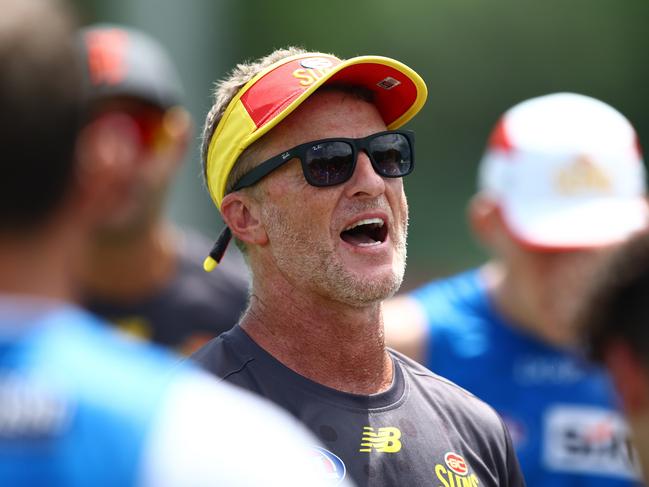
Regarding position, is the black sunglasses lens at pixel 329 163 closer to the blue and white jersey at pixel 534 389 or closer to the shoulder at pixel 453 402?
the shoulder at pixel 453 402

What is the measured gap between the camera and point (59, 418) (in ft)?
5.86

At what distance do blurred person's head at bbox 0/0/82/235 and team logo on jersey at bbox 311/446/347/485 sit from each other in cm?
131

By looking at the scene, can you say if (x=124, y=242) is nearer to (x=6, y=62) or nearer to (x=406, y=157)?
(x=406, y=157)

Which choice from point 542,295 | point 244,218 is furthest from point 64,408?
point 542,295

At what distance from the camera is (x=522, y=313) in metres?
5.55

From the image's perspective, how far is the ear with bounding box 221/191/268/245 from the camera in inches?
137

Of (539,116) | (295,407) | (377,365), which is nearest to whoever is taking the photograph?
(295,407)

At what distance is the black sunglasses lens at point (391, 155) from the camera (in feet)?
11.3

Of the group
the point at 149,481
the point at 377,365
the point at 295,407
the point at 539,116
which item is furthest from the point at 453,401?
the point at 539,116

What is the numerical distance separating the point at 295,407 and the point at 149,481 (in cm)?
141

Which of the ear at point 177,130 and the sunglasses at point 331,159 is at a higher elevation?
the sunglasses at point 331,159

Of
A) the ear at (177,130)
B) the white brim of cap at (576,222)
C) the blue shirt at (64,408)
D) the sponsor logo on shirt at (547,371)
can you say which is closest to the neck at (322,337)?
the blue shirt at (64,408)

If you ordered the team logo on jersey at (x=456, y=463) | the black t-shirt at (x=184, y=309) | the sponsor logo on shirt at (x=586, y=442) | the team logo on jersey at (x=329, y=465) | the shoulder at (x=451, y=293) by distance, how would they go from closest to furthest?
1. the team logo on jersey at (x=329, y=465)
2. the team logo on jersey at (x=456, y=463)
3. the sponsor logo on shirt at (x=586, y=442)
4. the shoulder at (x=451, y=293)
5. the black t-shirt at (x=184, y=309)

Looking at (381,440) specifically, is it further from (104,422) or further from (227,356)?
(104,422)
